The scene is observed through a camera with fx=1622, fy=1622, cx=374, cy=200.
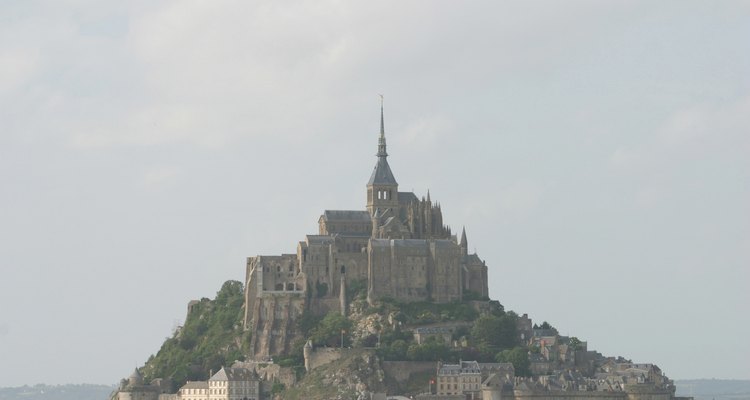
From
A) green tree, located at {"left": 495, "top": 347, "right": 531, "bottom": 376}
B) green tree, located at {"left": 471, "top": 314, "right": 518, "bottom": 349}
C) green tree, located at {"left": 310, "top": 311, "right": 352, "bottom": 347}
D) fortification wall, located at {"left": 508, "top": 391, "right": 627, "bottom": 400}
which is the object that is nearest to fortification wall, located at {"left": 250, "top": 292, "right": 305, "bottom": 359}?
green tree, located at {"left": 310, "top": 311, "right": 352, "bottom": 347}

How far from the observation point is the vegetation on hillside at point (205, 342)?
6048 inches

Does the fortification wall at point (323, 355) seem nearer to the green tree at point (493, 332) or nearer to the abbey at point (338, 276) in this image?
the abbey at point (338, 276)

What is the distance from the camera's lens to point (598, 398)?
466 feet

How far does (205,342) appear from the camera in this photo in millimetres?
158625

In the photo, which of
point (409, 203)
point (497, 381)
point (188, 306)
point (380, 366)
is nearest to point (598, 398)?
point (497, 381)

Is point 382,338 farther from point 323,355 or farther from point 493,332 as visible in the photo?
point 493,332

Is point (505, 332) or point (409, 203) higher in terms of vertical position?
point (409, 203)

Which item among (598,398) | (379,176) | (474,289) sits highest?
(379,176)

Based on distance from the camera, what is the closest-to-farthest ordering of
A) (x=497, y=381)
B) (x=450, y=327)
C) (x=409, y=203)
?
(x=497, y=381) < (x=450, y=327) < (x=409, y=203)

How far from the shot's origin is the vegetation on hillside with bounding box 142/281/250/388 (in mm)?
153625

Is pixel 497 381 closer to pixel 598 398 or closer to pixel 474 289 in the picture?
pixel 598 398

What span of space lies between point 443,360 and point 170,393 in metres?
26.1

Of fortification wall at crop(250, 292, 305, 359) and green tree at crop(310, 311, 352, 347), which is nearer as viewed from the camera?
green tree at crop(310, 311, 352, 347)

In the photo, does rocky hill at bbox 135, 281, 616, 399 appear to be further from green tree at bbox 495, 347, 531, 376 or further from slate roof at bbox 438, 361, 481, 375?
slate roof at bbox 438, 361, 481, 375
